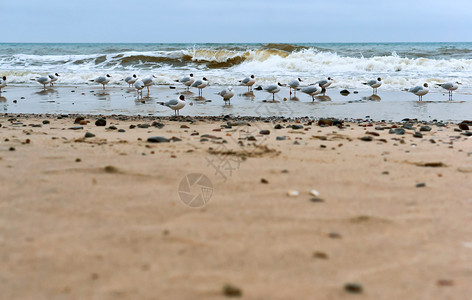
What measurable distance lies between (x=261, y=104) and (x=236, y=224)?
8773 mm

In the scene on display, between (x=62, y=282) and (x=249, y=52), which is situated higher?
(x=249, y=52)

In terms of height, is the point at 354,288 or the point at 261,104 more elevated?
the point at 261,104

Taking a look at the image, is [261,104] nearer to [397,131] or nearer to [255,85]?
[255,85]

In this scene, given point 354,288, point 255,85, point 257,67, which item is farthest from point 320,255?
point 257,67

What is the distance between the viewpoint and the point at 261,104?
11.3 meters

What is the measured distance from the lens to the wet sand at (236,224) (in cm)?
204

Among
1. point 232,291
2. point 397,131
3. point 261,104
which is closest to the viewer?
point 232,291

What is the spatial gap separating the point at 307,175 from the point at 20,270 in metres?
2.24

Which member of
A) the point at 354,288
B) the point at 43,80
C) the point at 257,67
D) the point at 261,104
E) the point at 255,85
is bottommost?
the point at 354,288

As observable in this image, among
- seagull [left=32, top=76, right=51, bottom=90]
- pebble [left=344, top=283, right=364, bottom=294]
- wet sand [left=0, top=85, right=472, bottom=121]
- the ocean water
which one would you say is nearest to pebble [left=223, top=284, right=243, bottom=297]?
pebble [left=344, top=283, right=364, bottom=294]

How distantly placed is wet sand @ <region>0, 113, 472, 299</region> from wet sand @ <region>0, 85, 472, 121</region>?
5003 millimetres

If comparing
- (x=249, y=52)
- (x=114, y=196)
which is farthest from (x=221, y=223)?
(x=249, y=52)

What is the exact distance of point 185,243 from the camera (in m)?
2.42

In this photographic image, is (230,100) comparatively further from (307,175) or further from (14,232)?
(14,232)
